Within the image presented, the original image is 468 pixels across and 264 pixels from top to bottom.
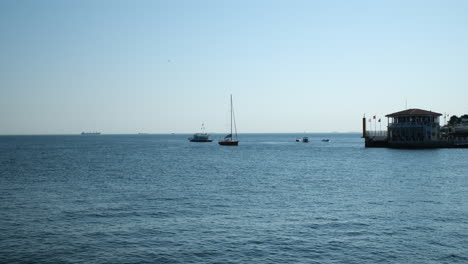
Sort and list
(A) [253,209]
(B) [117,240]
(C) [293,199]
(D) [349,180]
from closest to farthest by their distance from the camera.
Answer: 1. (B) [117,240]
2. (A) [253,209]
3. (C) [293,199]
4. (D) [349,180]

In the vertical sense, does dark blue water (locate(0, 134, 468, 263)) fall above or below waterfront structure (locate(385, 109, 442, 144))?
below

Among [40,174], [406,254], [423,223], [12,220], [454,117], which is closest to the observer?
[406,254]

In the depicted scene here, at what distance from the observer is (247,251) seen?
21.9 m

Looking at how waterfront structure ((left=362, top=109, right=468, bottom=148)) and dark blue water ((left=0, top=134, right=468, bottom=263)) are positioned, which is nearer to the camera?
dark blue water ((left=0, top=134, right=468, bottom=263))

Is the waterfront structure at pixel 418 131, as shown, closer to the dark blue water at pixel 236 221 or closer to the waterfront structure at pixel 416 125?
the waterfront structure at pixel 416 125

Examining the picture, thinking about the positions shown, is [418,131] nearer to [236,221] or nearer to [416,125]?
[416,125]

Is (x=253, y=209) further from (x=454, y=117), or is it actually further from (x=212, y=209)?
(x=454, y=117)

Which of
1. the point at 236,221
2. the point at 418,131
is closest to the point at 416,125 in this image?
the point at 418,131

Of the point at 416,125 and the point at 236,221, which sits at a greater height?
the point at 416,125

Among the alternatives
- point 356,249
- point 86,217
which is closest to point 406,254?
point 356,249

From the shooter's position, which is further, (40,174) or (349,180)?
(40,174)

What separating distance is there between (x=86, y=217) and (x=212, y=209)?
9.69 metres

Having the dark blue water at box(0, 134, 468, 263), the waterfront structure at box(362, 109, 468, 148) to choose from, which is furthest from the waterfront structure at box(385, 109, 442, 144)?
the dark blue water at box(0, 134, 468, 263)

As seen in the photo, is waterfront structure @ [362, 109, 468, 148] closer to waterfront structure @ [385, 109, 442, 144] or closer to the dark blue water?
waterfront structure @ [385, 109, 442, 144]
